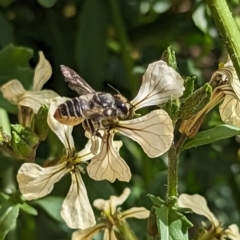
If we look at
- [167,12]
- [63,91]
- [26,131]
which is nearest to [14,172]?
[63,91]

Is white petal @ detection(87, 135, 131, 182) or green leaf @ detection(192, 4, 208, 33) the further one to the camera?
green leaf @ detection(192, 4, 208, 33)

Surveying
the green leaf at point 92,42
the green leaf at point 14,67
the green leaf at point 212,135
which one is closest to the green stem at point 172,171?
the green leaf at point 212,135

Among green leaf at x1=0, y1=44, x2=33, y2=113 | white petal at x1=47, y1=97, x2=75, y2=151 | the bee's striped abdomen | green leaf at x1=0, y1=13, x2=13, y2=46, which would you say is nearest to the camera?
the bee's striped abdomen

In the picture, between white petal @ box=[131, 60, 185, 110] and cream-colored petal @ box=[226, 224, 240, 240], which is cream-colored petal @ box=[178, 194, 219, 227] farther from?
white petal @ box=[131, 60, 185, 110]

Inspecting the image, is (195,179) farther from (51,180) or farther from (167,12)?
(51,180)

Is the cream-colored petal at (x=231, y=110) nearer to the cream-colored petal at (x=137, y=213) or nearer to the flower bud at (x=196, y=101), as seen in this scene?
the flower bud at (x=196, y=101)

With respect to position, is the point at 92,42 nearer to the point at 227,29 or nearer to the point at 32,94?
the point at 32,94

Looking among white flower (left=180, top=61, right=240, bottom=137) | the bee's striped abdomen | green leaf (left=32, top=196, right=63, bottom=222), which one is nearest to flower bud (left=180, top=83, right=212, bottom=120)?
white flower (left=180, top=61, right=240, bottom=137)
